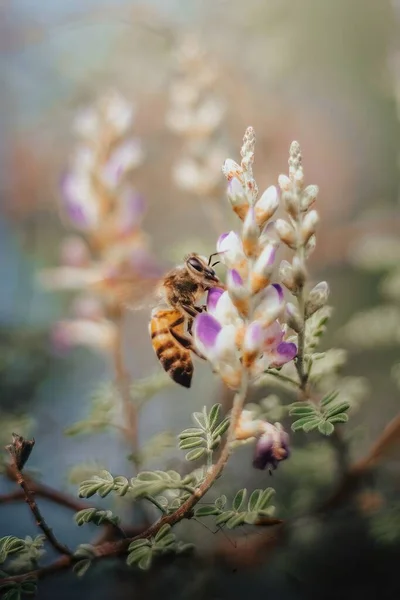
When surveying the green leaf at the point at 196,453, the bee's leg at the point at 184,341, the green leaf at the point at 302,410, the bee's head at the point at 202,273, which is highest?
the bee's head at the point at 202,273

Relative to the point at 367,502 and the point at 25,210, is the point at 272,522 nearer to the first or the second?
the point at 367,502

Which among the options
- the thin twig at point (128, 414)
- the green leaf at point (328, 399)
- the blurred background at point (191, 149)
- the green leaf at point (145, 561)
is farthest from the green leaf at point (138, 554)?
the blurred background at point (191, 149)

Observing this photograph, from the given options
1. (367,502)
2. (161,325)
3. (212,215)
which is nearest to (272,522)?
(161,325)

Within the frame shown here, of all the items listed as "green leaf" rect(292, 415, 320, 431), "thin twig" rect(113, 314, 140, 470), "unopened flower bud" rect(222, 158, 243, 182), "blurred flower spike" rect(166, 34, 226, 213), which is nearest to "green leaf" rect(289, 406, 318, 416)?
"green leaf" rect(292, 415, 320, 431)

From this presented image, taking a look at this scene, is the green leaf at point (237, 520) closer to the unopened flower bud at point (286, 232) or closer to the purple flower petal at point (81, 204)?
the unopened flower bud at point (286, 232)

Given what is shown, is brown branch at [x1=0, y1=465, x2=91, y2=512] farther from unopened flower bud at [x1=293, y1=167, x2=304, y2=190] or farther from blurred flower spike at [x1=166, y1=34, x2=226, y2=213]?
blurred flower spike at [x1=166, y1=34, x2=226, y2=213]
